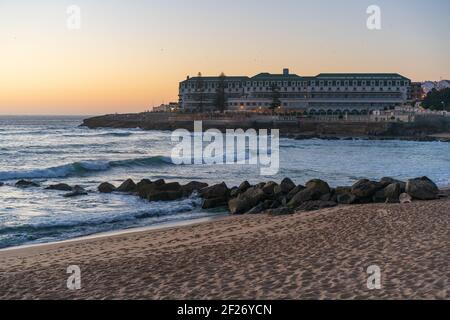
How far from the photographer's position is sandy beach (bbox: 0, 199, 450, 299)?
7.66 m

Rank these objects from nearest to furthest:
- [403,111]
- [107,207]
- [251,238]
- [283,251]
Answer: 1. [283,251]
2. [251,238]
3. [107,207]
4. [403,111]

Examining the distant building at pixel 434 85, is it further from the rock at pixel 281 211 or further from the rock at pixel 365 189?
the rock at pixel 281 211

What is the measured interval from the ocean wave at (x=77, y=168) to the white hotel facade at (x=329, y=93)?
253 ft

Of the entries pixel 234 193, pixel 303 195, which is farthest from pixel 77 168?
pixel 303 195

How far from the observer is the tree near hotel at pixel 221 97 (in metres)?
117

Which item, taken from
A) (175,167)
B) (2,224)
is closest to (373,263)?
(2,224)

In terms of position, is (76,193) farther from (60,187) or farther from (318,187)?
(318,187)

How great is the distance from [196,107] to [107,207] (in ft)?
361

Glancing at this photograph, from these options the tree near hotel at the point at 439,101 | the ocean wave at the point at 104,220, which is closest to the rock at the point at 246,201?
the ocean wave at the point at 104,220

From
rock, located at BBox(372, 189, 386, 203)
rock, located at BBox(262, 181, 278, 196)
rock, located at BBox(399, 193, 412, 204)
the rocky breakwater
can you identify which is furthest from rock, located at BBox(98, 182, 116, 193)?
rock, located at BBox(399, 193, 412, 204)

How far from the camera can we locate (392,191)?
696 inches
